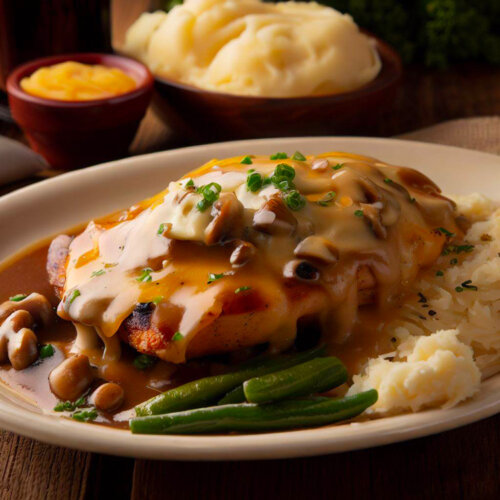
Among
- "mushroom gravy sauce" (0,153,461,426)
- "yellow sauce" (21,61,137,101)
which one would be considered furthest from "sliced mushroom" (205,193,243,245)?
"yellow sauce" (21,61,137,101)

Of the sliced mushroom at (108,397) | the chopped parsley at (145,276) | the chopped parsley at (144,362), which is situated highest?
the chopped parsley at (145,276)

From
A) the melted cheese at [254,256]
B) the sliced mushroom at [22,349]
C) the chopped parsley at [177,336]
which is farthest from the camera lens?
the sliced mushroom at [22,349]

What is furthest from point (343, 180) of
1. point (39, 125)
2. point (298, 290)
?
point (39, 125)

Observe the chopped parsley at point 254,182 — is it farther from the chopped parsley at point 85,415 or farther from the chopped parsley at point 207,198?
the chopped parsley at point 85,415

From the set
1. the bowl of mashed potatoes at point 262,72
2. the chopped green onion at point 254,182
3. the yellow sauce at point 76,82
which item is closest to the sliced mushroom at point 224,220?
the chopped green onion at point 254,182

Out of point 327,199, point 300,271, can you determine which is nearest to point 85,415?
point 300,271

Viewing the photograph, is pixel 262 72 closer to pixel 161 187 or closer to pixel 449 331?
pixel 161 187

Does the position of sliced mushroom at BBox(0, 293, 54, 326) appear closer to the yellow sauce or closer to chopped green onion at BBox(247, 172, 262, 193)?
chopped green onion at BBox(247, 172, 262, 193)
